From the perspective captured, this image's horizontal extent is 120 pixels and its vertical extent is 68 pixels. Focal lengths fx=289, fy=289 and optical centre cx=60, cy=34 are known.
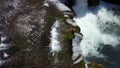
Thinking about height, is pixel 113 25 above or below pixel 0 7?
below

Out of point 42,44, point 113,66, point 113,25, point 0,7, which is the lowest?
point 113,66

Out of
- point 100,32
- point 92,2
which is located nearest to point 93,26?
point 100,32

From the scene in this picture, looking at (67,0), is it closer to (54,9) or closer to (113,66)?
(54,9)

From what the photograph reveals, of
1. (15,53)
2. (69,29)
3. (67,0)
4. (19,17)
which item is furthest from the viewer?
(67,0)

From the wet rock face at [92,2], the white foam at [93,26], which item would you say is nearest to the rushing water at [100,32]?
the white foam at [93,26]

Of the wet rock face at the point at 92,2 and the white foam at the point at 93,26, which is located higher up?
the wet rock face at the point at 92,2

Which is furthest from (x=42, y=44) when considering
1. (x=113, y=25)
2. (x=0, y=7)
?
(x=113, y=25)

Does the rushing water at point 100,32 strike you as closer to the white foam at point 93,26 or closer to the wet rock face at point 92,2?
the white foam at point 93,26

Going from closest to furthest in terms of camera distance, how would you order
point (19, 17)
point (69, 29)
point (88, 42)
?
point (69, 29)
point (19, 17)
point (88, 42)
